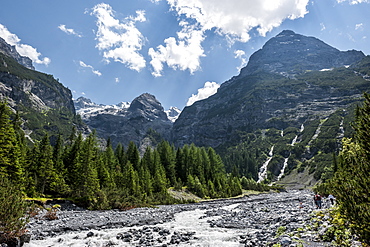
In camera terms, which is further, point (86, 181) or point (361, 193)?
point (86, 181)

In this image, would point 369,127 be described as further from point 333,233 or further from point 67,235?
point 67,235

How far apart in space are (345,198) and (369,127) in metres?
2.96

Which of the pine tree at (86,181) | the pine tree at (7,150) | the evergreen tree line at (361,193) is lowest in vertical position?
the evergreen tree line at (361,193)

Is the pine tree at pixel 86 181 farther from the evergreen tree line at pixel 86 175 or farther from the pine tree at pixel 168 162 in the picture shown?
the pine tree at pixel 168 162

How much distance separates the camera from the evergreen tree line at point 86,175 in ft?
128

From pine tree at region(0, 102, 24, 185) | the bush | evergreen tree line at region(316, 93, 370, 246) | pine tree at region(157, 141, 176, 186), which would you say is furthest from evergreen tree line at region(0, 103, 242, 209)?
evergreen tree line at region(316, 93, 370, 246)

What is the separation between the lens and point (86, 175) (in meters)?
42.1

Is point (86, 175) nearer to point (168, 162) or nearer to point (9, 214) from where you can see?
point (9, 214)

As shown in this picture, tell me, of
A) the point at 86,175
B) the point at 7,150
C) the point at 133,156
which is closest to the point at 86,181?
the point at 86,175

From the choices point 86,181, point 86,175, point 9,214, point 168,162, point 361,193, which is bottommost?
point 361,193

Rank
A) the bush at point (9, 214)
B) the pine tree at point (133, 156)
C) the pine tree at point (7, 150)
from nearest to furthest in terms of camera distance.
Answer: the bush at point (9, 214) → the pine tree at point (7, 150) → the pine tree at point (133, 156)

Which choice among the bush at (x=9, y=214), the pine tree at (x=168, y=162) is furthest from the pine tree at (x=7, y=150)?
the pine tree at (x=168, y=162)

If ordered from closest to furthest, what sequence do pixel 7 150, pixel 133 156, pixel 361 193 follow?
1. pixel 361 193
2. pixel 7 150
3. pixel 133 156

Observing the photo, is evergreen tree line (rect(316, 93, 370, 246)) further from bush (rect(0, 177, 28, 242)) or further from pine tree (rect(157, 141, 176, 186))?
pine tree (rect(157, 141, 176, 186))
